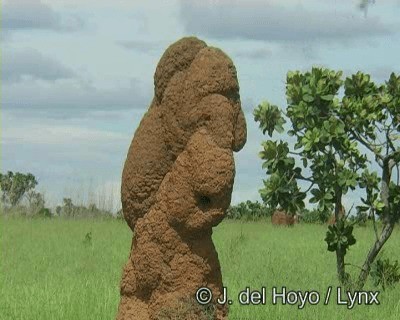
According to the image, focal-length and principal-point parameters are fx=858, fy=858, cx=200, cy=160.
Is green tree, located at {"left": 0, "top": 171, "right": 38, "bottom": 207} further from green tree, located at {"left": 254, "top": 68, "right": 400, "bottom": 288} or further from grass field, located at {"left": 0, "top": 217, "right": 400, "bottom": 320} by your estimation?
green tree, located at {"left": 254, "top": 68, "right": 400, "bottom": 288}

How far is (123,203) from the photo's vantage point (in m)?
7.01

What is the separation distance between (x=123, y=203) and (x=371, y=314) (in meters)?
3.32

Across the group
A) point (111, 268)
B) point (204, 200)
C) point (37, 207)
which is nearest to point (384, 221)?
point (111, 268)

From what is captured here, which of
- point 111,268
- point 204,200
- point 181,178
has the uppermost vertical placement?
point 181,178

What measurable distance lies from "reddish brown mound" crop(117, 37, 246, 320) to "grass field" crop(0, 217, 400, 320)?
1909 millimetres

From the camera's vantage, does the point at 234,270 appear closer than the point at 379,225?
Yes

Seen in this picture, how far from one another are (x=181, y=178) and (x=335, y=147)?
5.12 metres

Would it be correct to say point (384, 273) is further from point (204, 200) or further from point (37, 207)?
point (37, 207)

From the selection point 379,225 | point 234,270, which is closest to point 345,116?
point 234,270

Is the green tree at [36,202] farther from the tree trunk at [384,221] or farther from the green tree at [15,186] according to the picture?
the tree trunk at [384,221]

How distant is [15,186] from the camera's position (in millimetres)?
30109

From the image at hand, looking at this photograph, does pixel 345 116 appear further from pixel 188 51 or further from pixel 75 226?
pixel 75 226

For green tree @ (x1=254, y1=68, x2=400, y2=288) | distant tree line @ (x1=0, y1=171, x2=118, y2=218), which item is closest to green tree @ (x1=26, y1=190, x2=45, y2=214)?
distant tree line @ (x1=0, y1=171, x2=118, y2=218)

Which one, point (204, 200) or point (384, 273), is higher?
point (204, 200)
